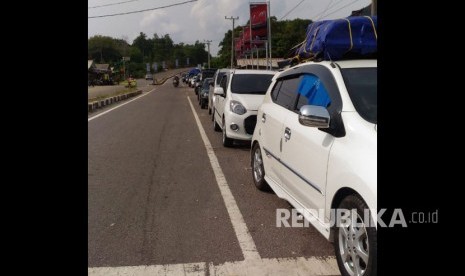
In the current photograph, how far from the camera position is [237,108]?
28.3 ft

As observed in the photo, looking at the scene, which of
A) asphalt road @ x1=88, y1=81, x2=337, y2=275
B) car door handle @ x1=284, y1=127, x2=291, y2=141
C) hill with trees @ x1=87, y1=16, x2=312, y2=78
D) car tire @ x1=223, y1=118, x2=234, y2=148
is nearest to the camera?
asphalt road @ x1=88, y1=81, x2=337, y2=275

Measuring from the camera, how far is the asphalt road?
3.84 metres

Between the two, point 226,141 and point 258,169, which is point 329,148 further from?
point 226,141

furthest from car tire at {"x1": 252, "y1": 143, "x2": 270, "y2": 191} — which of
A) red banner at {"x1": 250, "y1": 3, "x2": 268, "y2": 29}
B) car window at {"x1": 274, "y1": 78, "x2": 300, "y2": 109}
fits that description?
red banner at {"x1": 250, "y1": 3, "x2": 268, "y2": 29}

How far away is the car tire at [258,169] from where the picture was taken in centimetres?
561

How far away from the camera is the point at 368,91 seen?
380 cm

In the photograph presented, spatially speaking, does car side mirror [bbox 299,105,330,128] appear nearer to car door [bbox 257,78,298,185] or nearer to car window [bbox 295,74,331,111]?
car window [bbox 295,74,331,111]

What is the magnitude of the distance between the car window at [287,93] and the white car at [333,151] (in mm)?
14

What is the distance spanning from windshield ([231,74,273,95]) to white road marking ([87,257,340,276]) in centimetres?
608

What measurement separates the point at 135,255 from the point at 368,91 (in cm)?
243
